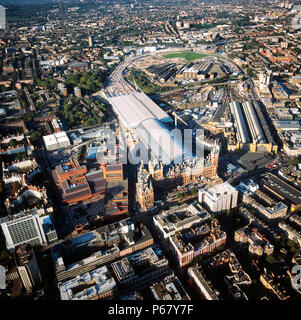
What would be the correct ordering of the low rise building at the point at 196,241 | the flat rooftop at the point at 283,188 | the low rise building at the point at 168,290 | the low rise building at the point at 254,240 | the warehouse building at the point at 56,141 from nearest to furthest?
the low rise building at the point at 168,290 < the low rise building at the point at 196,241 < the low rise building at the point at 254,240 < the flat rooftop at the point at 283,188 < the warehouse building at the point at 56,141

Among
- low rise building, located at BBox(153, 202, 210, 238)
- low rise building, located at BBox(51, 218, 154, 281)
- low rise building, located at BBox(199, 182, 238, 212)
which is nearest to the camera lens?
low rise building, located at BBox(51, 218, 154, 281)

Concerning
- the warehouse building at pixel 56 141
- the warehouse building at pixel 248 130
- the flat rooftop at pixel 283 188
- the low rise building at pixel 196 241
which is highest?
the warehouse building at pixel 248 130

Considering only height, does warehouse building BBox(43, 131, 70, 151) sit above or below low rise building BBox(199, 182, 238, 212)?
above

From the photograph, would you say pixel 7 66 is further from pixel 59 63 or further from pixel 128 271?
pixel 128 271

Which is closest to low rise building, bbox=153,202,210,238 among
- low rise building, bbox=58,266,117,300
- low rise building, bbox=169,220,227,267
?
low rise building, bbox=169,220,227,267

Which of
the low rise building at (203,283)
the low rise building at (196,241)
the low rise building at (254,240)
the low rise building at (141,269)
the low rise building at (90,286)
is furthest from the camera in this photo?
the low rise building at (254,240)

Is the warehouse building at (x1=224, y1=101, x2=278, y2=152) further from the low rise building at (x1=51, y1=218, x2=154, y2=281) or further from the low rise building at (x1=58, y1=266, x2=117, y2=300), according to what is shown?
the low rise building at (x1=58, y1=266, x2=117, y2=300)

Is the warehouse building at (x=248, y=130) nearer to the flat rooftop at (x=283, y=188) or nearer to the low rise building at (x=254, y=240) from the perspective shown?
the flat rooftop at (x=283, y=188)

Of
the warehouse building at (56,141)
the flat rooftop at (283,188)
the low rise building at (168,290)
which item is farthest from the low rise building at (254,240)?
the warehouse building at (56,141)
